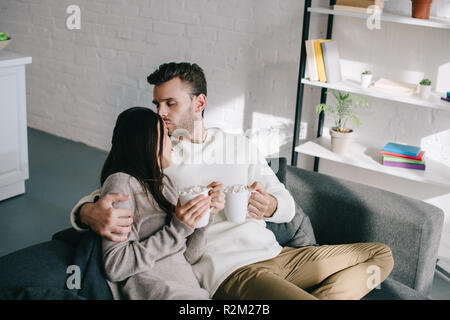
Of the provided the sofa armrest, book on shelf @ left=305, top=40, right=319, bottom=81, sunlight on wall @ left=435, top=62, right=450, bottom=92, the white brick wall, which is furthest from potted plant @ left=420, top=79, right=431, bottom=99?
the white brick wall

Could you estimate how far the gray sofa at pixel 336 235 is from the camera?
145 centimetres

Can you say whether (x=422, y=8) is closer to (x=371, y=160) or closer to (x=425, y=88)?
(x=425, y=88)

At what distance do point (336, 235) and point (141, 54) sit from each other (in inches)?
81.3

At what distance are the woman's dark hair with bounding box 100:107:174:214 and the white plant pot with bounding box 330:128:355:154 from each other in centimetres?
132

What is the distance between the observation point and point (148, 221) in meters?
1.54

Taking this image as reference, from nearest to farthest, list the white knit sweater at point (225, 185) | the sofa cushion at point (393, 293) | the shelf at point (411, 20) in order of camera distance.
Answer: the white knit sweater at point (225, 185)
the sofa cushion at point (393, 293)
the shelf at point (411, 20)

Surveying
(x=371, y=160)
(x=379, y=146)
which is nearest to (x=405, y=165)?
(x=371, y=160)

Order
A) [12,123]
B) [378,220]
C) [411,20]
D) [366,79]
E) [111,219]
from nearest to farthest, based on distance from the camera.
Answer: [111,219] → [378,220] → [411,20] → [366,79] → [12,123]

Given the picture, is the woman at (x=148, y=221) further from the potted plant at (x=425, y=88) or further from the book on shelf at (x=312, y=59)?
the potted plant at (x=425, y=88)

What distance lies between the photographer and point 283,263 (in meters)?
Answer: 1.73

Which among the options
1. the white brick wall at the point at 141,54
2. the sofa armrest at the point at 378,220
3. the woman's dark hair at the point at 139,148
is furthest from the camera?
the white brick wall at the point at 141,54

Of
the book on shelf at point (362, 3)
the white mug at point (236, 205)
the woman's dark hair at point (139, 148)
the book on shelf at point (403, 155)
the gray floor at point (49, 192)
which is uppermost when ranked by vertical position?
the book on shelf at point (362, 3)

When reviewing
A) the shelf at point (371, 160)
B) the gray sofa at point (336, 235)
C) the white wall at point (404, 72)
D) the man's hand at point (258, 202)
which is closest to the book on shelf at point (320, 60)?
the white wall at point (404, 72)
